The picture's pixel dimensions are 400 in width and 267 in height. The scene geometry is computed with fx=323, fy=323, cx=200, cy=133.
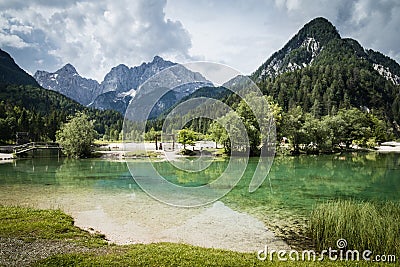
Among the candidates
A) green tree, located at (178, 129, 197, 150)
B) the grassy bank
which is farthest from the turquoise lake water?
green tree, located at (178, 129, 197, 150)

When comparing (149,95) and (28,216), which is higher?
(149,95)

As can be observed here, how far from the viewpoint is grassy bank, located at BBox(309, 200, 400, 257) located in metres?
10.9

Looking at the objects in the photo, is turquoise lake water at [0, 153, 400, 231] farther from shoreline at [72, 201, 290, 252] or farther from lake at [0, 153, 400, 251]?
shoreline at [72, 201, 290, 252]

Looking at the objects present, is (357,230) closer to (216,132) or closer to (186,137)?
(216,132)

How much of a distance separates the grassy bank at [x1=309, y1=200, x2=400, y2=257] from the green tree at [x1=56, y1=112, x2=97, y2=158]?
178 feet

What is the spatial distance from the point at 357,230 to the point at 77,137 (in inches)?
2244

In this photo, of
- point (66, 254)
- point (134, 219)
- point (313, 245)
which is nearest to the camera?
point (66, 254)

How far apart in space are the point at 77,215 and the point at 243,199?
35.3 feet

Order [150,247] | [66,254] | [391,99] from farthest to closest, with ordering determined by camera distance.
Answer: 1. [391,99]
2. [150,247]
3. [66,254]

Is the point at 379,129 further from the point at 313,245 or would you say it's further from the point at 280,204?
the point at 313,245

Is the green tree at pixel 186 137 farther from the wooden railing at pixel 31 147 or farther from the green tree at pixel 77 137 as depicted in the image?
the wooden railing at pixel 31 147

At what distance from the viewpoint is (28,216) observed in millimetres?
14883

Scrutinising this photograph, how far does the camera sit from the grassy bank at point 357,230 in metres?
10.9

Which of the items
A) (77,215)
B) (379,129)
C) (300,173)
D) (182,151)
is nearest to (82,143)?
(182,151)
